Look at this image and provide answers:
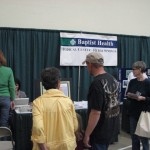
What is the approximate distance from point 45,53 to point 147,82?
8.69 feet

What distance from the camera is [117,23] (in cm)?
615

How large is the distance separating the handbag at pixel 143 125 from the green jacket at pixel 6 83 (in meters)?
1.73

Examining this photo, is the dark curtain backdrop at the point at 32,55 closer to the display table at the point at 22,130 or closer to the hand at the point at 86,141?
the display table at the point at 22,130

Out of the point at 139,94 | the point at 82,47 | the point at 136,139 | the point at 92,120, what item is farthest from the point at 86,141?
the point at 82,47

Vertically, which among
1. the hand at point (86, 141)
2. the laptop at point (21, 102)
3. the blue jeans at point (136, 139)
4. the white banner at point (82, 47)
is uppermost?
the white banner at point (82, 47)

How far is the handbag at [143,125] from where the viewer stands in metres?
3.12

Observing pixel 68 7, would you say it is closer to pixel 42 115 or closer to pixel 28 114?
pixel 28 114

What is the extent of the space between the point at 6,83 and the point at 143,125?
1868 millimetres

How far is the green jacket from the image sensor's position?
369cm

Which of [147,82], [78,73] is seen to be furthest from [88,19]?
[147,82]

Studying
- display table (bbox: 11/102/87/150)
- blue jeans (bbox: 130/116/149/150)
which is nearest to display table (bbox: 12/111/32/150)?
display table (bbox: 11/102/87/150)

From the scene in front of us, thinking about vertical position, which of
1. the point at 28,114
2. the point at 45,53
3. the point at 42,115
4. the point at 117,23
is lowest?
the point at 28,114

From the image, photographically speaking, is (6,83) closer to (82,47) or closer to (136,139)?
(136,139)

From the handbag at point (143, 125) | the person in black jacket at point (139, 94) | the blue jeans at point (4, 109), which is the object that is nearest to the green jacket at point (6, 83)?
the blue jeans at point (4, 109)
